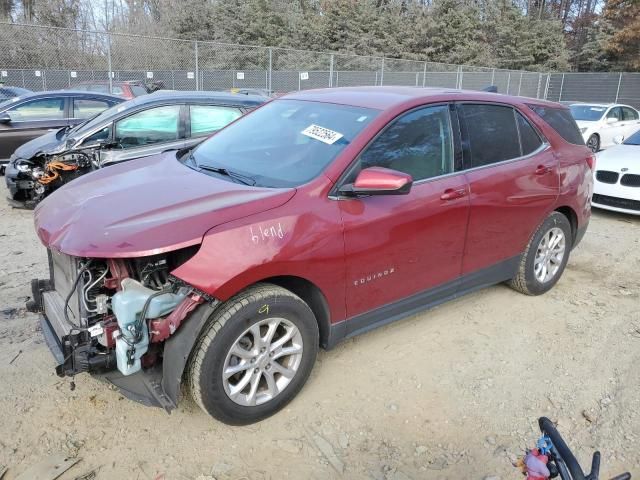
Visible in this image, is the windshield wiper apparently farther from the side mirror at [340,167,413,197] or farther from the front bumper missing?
the front bumper missing

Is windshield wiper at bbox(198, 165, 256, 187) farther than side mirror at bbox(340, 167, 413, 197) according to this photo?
Yes

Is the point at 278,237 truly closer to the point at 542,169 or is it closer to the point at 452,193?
the point at 452,193

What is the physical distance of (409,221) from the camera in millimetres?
3197

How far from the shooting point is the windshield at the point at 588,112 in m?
13.9

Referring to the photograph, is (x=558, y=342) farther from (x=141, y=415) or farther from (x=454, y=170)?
(x=141, y=415)

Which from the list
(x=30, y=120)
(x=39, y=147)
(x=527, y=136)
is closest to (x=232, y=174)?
(x=527, y=136)

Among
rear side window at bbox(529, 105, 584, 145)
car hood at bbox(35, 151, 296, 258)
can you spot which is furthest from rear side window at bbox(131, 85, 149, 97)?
rear side window at bbox(529, 105, 584, 145)

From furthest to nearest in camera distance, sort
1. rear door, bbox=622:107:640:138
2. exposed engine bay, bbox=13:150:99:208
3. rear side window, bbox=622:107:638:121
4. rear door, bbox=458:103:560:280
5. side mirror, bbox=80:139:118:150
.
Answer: rear side window, bbox=622:107:638:121 → rear door, bbox=622:107:640:138 → side mirror, bbox=80:139:118:150 → exposed engine bay, bbox=13:150:99:208 → rear door, bbox=458:103:560:280

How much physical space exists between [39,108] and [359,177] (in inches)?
323

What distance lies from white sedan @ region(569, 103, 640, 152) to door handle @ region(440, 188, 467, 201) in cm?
1153

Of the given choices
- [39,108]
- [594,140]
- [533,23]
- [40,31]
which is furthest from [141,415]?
[533,23]

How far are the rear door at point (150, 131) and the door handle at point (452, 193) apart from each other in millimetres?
4320

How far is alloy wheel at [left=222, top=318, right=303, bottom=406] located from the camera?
266 centimetres

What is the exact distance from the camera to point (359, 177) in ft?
9.38
